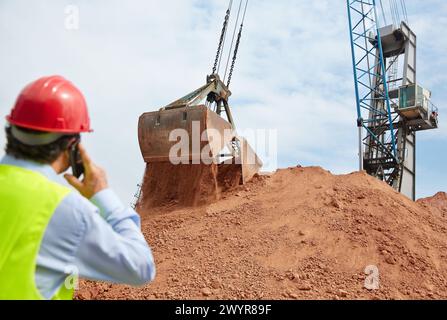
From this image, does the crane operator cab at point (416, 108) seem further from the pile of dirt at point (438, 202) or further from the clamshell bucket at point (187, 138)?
the clamshell bucket at point (187, 138)

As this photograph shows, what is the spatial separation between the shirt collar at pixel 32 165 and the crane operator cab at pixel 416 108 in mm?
20478

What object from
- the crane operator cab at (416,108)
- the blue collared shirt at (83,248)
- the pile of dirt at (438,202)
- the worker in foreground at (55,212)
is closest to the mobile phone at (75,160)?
the worker in foreground at (55,212)

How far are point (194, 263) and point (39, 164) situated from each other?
552 centimetres

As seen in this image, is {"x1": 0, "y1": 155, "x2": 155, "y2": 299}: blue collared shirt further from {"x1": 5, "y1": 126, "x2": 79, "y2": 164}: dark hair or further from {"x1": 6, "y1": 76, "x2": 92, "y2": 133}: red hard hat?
{"x1": 6, "y1": 76, "x2": 92, "y2": 133}: red hard hat

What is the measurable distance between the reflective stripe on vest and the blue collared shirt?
0.08 feet

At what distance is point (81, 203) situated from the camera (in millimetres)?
1438

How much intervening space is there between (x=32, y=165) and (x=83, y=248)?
0.34 metres

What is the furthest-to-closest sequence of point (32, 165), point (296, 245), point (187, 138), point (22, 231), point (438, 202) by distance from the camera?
point (438, 202)
point (187, 138)
point (296, 245)
point (32, 165)
point (22, 231)

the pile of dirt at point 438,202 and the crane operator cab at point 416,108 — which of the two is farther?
the crane operator cab at point 416,108

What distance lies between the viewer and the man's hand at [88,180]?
5.49 feet

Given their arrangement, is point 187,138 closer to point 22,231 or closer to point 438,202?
point 438,202

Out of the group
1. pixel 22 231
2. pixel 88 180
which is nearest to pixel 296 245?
pixel 88 180

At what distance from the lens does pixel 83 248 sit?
4.75 feet
